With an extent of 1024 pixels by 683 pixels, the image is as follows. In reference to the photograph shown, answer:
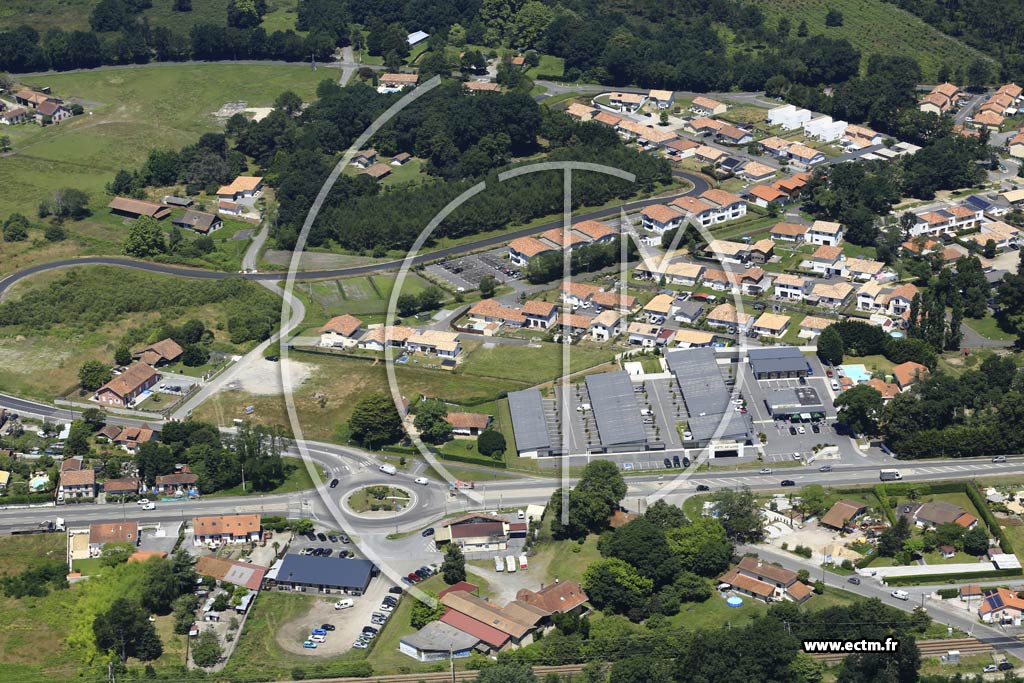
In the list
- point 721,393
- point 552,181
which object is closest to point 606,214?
point 552,181

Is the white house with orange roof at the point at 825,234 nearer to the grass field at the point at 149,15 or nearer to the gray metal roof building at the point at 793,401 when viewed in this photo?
the gray metal roof building at the point at 793,401

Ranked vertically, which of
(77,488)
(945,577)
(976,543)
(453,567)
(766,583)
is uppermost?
(976,543)

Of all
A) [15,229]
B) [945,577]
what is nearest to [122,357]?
[15,229]

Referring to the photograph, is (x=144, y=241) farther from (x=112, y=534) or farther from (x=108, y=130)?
(x=112, y=534)

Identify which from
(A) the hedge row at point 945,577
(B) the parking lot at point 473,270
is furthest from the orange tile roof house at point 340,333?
(A) the hedge row at point 945,577

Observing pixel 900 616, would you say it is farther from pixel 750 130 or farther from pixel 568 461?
pixel 750 130
